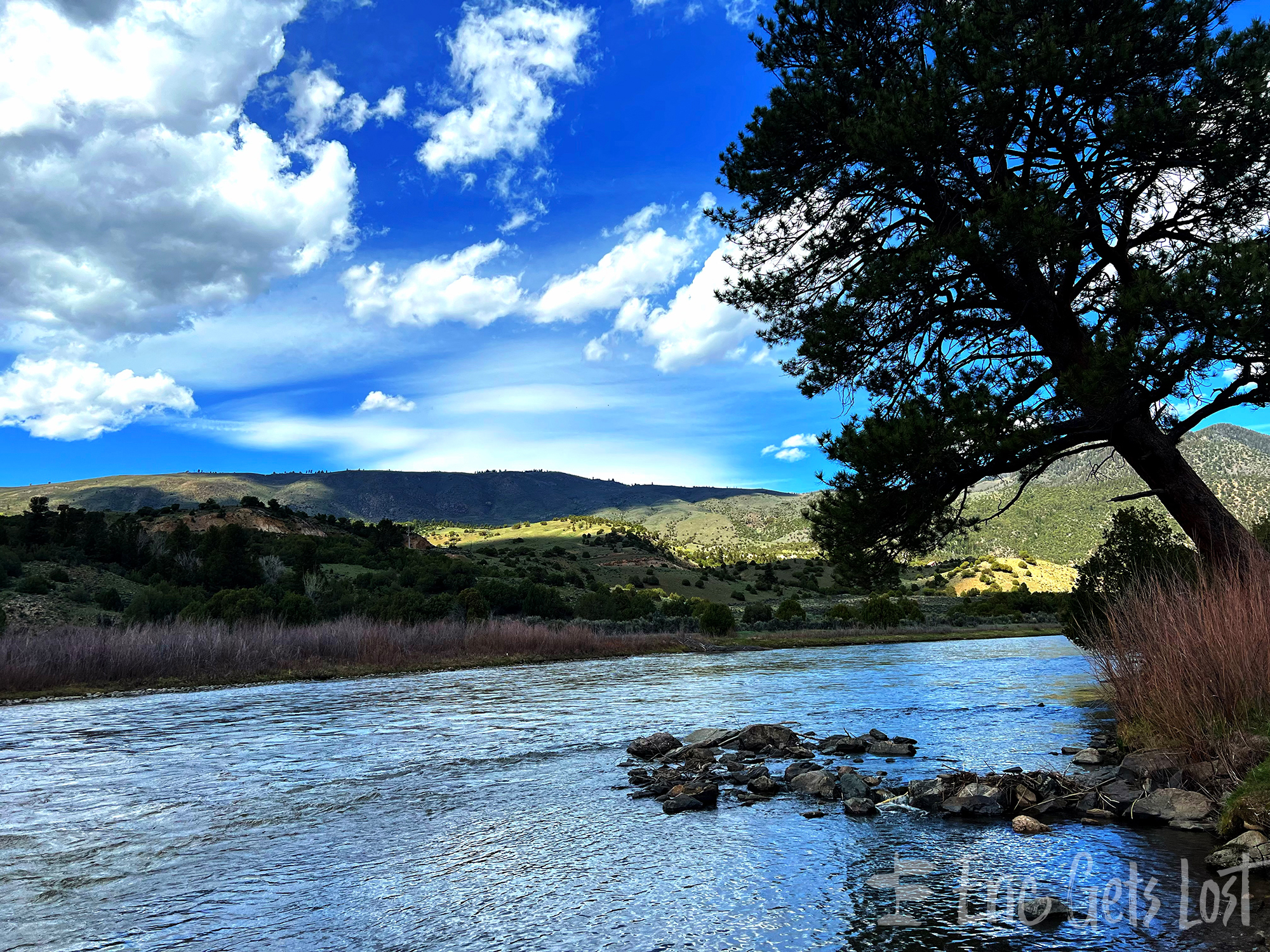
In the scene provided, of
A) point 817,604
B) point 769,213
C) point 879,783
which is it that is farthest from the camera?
point 817,604

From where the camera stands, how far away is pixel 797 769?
11500mm

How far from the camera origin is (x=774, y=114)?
13.9 metres

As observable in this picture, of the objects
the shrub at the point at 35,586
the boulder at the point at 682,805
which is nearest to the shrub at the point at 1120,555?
the boulder at the point at 682,805

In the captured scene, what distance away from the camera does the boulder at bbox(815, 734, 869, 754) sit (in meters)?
13.0

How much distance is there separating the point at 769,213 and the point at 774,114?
1915 millimetres

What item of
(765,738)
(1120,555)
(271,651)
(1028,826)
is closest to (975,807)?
(1028,826)

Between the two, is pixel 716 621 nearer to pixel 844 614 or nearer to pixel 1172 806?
Result: pixel 844 614

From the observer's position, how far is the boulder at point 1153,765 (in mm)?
8852

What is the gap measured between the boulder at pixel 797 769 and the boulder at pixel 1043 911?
5051 mm

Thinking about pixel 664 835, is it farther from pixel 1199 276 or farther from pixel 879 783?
pixel 1199 276

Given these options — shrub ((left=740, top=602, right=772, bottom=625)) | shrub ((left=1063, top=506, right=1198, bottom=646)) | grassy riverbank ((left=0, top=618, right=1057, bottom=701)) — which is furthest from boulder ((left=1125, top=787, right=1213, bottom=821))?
shrub ((left=740, top=602, right=772, bottom=625))

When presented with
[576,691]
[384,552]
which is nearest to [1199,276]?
[576,691]

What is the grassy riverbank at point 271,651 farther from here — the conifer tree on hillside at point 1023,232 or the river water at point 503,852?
the conifer tree on hillside at point 1023,232

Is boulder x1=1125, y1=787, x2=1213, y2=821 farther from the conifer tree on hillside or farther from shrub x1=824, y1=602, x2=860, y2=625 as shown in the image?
shrub x1=824, y1=602, x2=860, y2=625
